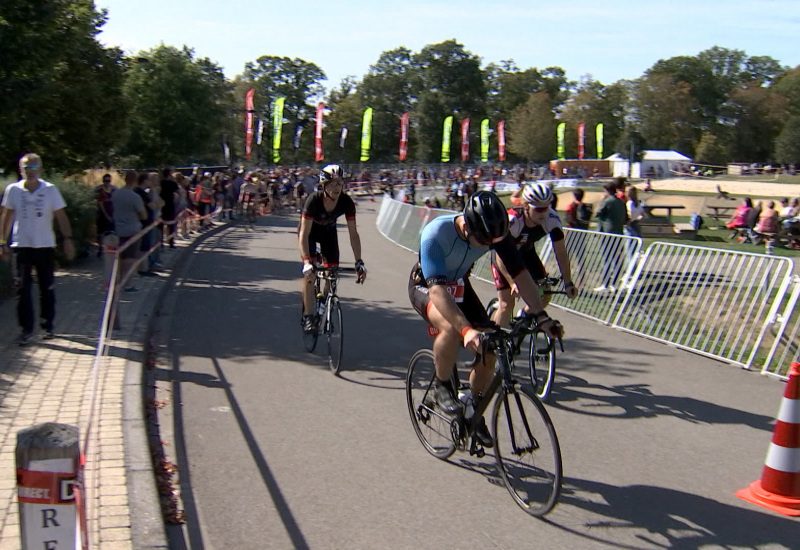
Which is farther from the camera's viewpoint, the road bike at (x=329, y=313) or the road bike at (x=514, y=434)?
the road bike at (x=329, y=313)

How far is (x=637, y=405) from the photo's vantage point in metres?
7.54

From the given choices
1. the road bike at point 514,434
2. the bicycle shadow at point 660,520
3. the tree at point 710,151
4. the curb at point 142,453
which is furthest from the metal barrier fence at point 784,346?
the tree at point 710,151

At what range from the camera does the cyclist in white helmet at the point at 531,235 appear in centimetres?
748

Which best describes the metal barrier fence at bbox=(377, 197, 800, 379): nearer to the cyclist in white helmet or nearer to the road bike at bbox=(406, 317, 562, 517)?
the cyclist in white helmet

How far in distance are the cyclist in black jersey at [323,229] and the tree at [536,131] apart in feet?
309

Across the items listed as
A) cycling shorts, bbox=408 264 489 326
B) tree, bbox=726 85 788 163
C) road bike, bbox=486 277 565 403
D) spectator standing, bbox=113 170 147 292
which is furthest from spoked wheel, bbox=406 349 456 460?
tree, bbox=726 85 788 163

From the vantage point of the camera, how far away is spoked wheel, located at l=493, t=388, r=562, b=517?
4.81 metres

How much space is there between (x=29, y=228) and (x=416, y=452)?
5.04 meters

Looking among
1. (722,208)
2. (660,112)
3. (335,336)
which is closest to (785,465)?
(335,336)

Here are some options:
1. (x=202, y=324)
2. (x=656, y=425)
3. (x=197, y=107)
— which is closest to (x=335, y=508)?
(x=656, y=425)

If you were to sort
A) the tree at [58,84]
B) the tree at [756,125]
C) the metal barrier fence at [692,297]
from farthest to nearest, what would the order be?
the tree at [756,125]
the tree at [58,84]
the metal barrier fence at [692,297]

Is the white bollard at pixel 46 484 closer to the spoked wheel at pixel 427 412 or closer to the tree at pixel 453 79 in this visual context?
the spoked wheel at pixel 427 412

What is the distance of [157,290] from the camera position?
13.5 metres

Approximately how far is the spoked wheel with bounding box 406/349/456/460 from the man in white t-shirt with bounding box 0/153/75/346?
443 cm
